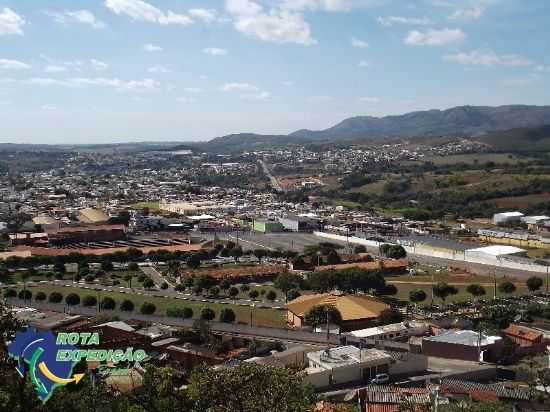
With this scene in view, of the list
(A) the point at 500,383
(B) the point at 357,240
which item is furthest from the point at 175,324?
(B) the point at 357,240

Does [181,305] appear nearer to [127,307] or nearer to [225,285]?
[127,307]

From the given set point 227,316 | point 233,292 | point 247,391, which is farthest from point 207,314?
point 247,391

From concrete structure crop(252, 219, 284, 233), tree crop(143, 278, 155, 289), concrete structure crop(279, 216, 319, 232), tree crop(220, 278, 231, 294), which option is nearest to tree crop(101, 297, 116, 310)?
tree crop(143, 278, 155, 289)

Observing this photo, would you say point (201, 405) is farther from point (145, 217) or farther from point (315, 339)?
point (145, 217)

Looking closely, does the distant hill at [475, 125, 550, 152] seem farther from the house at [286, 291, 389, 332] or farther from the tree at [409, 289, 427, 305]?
the house at [286, 291, 389, 332]

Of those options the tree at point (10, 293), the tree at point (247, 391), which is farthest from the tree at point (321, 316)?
the tree at point (247, 391)

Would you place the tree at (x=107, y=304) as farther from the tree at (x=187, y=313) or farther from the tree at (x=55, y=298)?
the tree at (x=187, y=313)
